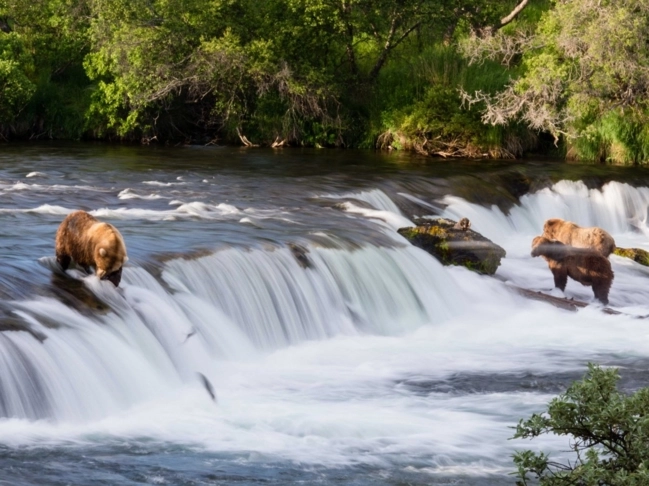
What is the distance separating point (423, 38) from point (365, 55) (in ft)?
5.83

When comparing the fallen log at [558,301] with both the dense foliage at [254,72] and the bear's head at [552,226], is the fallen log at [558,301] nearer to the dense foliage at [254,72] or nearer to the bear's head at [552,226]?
the bear's head at [552,226]

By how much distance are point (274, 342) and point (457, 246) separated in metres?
4.44

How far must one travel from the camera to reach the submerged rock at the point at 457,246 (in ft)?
50.2

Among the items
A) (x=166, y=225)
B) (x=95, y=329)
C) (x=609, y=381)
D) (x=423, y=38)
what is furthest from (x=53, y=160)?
(x=609, y=381)

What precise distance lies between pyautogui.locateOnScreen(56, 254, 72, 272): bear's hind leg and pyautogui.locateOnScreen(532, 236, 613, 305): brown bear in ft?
22.2

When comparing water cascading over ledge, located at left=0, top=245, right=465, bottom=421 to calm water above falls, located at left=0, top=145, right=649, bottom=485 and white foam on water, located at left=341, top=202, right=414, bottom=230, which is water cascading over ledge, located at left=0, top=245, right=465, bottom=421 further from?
white foam on water, located at left=341, top=202, right=414, bottom=230

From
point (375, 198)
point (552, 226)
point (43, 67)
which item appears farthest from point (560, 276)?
point (43, 67)

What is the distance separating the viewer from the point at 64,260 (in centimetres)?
1092

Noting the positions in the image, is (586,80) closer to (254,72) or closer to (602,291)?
(254,72)

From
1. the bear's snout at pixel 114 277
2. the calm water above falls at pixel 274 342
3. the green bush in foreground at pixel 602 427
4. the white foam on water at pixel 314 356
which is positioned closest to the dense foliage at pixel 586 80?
the calm water above falls at pixel 274 342

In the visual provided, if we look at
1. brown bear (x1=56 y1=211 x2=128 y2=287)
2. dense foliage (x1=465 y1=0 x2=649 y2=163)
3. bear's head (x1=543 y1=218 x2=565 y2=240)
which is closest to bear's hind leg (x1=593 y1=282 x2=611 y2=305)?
bear's head (x1=543 y1=218 x2=565 y2=240)

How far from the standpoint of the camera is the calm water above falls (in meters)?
8.21

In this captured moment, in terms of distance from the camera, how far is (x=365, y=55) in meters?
31.9

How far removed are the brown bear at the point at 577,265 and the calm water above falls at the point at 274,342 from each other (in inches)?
12.8
